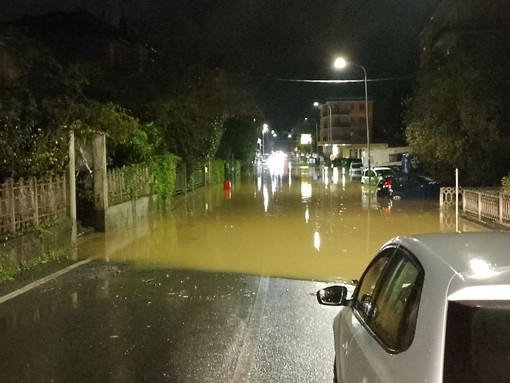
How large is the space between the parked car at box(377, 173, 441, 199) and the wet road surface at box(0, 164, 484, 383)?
464 inches

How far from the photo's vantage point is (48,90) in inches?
789

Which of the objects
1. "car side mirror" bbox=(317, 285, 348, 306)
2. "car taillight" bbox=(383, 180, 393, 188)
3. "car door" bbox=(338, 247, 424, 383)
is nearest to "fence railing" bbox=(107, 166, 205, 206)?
"car taillight" bbox=(383, 180, 393, 188)

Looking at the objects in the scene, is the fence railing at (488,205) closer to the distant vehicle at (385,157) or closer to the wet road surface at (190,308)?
the wet road surface at (190,308)

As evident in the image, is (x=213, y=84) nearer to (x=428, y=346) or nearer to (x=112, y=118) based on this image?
(x=112, y=118)

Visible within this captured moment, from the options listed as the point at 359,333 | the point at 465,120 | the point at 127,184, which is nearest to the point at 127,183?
the point at 127,184

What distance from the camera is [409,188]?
3173cm

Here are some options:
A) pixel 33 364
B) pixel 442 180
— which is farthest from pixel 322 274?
pixel 442 180

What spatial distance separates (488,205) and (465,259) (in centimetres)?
1766

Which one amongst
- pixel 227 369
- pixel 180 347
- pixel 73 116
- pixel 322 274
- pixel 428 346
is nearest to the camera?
pixel 428 346

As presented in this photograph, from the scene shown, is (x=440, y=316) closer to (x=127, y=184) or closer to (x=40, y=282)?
(x=40, y=282)

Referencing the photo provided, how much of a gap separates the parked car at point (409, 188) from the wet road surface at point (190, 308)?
11.8 meters

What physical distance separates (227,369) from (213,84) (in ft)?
91.0

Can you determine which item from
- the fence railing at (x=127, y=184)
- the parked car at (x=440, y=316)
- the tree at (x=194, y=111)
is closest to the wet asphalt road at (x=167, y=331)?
the parked car at (x=440, y=316)

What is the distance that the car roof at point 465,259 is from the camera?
2979mm
